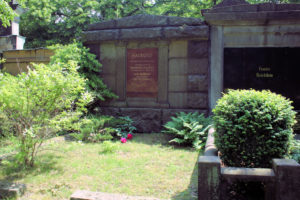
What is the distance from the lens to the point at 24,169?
14.3 ft

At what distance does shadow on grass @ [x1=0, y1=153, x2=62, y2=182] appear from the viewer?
407 centimetres

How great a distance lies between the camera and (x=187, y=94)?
24.7ft

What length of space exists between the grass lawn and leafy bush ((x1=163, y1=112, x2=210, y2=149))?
0.30 m

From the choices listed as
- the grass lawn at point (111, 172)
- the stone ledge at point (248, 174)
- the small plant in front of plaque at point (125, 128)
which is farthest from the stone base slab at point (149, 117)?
the stone ledge at point (248, 174)

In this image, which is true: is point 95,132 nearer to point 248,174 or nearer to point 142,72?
point 142,72

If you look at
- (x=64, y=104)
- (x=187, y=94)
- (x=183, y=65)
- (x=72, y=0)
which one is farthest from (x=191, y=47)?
(x=72, y=0)

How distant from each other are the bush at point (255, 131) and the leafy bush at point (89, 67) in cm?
471

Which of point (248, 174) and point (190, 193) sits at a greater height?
point (248, 174)

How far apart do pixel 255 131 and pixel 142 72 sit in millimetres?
4985

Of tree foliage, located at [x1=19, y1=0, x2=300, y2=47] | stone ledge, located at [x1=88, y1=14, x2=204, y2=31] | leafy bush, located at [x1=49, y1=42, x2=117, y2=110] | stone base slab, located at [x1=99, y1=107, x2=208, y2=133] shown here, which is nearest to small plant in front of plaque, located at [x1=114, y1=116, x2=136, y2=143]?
stone base slab, located at [x1=99, y1=107, x2=208, y2=133]

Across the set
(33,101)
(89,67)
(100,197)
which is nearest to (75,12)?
(89,67)

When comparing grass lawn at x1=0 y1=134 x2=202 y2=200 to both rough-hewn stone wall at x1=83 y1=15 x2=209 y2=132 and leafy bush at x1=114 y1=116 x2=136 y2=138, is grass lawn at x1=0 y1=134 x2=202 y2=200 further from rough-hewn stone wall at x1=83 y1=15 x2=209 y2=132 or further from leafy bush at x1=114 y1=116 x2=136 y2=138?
rough-hewn stone wall at x1=83 y1=15 x2=209 y2=132

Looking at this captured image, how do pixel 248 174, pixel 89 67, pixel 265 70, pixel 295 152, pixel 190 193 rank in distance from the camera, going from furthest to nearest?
pixel 89 67, pixel 265 70, pixel 295 152, pixel 190 193, pixel 248 174

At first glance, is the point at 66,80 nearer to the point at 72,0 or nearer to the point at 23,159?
the point at 23,159
